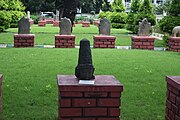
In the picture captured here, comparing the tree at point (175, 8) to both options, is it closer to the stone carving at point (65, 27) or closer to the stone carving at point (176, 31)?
the stone carving at point (176, 31)

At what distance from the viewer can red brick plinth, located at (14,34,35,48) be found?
14.3 m

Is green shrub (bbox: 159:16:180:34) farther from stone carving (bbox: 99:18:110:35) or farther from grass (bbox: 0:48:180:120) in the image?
grass (bbox: 0:48:180:120)

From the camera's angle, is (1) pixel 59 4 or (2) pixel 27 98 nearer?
(2) pixel 27 98

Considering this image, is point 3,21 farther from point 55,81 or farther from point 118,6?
point 55,81

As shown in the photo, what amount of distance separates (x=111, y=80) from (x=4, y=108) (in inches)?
68.1

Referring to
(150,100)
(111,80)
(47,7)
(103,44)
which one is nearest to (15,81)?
(150,100)

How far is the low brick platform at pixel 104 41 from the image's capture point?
1459 cm

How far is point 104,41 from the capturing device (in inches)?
578

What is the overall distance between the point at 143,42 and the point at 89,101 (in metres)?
11.0

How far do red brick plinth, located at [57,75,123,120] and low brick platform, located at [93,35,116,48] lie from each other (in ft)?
34.4

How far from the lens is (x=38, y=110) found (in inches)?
203

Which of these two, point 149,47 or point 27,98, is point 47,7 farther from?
point 27,98

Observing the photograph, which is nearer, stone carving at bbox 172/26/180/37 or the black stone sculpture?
the black stone sculpture

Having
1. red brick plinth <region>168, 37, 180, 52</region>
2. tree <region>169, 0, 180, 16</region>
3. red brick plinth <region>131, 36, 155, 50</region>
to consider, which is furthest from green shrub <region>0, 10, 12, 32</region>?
red brick plinth <region>168, 37, 180, 52</region>
